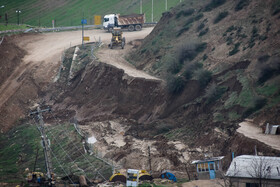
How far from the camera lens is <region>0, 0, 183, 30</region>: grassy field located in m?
95.5

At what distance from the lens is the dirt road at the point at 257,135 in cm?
3411

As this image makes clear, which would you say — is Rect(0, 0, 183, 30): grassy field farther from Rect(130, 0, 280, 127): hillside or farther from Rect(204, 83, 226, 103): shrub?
Rect(204, 83, 226, 103): shrub

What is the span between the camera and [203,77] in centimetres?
4659

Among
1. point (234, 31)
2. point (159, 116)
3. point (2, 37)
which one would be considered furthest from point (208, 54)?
point (2, 37)

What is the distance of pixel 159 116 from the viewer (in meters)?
46.9

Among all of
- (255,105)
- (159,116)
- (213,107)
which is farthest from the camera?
(159,116)

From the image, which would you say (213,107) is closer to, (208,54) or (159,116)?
(159,116)

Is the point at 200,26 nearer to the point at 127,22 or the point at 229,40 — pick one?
the point at 229,40

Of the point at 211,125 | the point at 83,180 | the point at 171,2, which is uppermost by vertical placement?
the point at 171,2

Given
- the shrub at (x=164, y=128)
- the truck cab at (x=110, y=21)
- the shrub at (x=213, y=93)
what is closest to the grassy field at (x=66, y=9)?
the truck cab at (x=110, y=21)

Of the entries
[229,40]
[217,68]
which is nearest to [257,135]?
[217,68]

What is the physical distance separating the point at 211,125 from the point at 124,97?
1377cm

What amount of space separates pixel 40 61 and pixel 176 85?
24.4 meters

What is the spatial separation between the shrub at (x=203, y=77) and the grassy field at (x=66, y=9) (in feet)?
142
